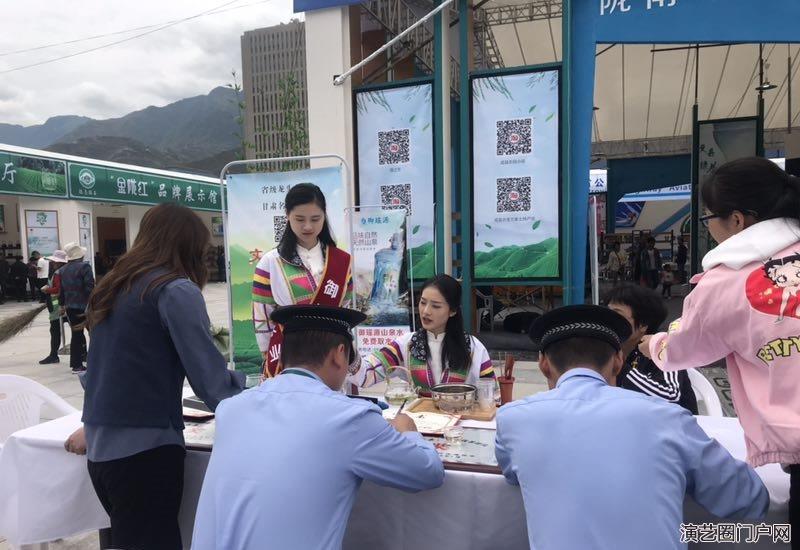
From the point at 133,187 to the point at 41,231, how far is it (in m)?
3.17

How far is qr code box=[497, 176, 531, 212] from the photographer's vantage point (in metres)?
6.07

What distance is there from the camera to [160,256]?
1.67m

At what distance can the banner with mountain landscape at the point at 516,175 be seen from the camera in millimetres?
5957

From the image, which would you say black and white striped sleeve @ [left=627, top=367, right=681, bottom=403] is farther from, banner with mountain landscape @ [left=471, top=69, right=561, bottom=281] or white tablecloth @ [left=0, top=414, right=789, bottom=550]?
banner with mountain landscape @ [left=471, top=69, right=561, bottom=281]

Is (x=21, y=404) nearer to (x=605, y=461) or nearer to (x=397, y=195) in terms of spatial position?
(x=605, y=461)

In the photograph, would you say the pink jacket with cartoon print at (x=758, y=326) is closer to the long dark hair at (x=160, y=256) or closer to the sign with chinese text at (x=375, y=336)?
the long dark hair at (x=160, y=256)

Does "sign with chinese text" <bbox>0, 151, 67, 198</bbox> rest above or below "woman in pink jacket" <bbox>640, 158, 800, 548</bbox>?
above

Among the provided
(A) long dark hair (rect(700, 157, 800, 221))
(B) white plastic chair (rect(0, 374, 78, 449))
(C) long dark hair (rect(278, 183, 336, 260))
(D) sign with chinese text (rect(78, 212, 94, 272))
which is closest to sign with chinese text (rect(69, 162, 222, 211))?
(D) sign with chinese text (rect(78, 212, 94, 272))

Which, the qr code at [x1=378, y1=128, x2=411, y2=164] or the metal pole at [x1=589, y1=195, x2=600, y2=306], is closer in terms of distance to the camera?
the metal pole at [x1=589, y1=195, x2=600, y2=306]

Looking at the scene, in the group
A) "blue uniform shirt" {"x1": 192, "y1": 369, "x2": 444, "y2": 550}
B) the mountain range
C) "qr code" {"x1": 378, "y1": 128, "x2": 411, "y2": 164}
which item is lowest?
"blue uniform shirt" {"x1": 192, "y1": 369, "x2": 444, "y2": 550}

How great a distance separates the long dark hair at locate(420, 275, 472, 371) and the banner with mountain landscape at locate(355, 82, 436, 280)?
3.76m


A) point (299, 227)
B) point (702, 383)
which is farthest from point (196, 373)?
point (702, 383)

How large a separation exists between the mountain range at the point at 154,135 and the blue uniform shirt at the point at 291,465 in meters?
88.0

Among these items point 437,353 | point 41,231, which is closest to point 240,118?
point 437,353
